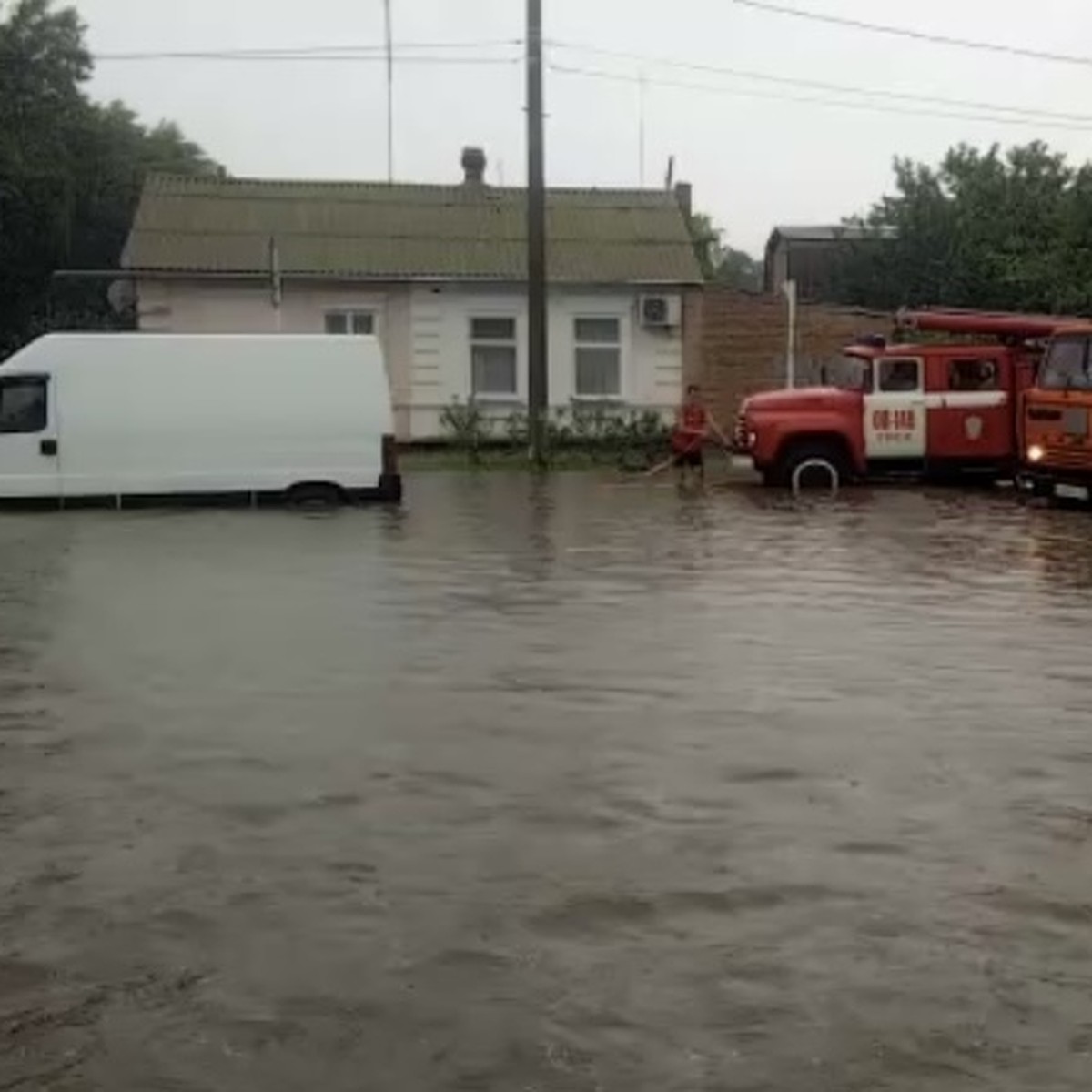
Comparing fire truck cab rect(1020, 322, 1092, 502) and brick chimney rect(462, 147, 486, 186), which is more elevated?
brick chimney rect(462, 147, 486, 186)

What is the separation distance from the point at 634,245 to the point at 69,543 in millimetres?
19656

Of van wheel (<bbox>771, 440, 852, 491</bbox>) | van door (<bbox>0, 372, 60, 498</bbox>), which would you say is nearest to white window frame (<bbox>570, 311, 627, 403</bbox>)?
van wheel (<bbox>771, 440, 852, 491</bbox>)

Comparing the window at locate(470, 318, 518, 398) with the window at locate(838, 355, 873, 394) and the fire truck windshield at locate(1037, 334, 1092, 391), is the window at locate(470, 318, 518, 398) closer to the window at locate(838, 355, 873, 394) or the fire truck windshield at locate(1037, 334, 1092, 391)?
the window at locate(838, 355, 873, 394)

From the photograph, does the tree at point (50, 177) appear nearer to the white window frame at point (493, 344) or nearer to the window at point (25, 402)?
the white window frame at point (493, 344)

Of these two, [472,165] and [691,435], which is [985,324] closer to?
[691,435]

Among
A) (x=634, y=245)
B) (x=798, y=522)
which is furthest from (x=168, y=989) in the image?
(x=634, y=245)

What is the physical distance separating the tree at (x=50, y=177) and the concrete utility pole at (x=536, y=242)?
599 inches

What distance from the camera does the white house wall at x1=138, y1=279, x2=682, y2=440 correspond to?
1325 inches

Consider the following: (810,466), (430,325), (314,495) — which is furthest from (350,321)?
(314,495)

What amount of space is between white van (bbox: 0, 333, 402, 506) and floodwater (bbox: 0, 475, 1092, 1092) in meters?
8.70

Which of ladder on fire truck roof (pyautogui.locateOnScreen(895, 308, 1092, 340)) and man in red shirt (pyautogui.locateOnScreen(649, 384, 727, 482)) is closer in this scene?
ladder on fire truck roof (pyautogui.locateOnScreen(895, 308, 1092, 340))

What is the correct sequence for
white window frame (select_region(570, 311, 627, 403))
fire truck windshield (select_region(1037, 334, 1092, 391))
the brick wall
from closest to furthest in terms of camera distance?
fire truck windshield (select_region(1037, 334, 1092, 391)) → white window frame (select_region(570, 311, 627, 403)) → the brick wall

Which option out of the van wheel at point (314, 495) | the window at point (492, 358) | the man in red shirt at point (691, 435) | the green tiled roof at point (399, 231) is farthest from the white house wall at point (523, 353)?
the van wheel at point (314, 495)

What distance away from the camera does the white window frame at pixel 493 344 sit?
3441 centimetres
